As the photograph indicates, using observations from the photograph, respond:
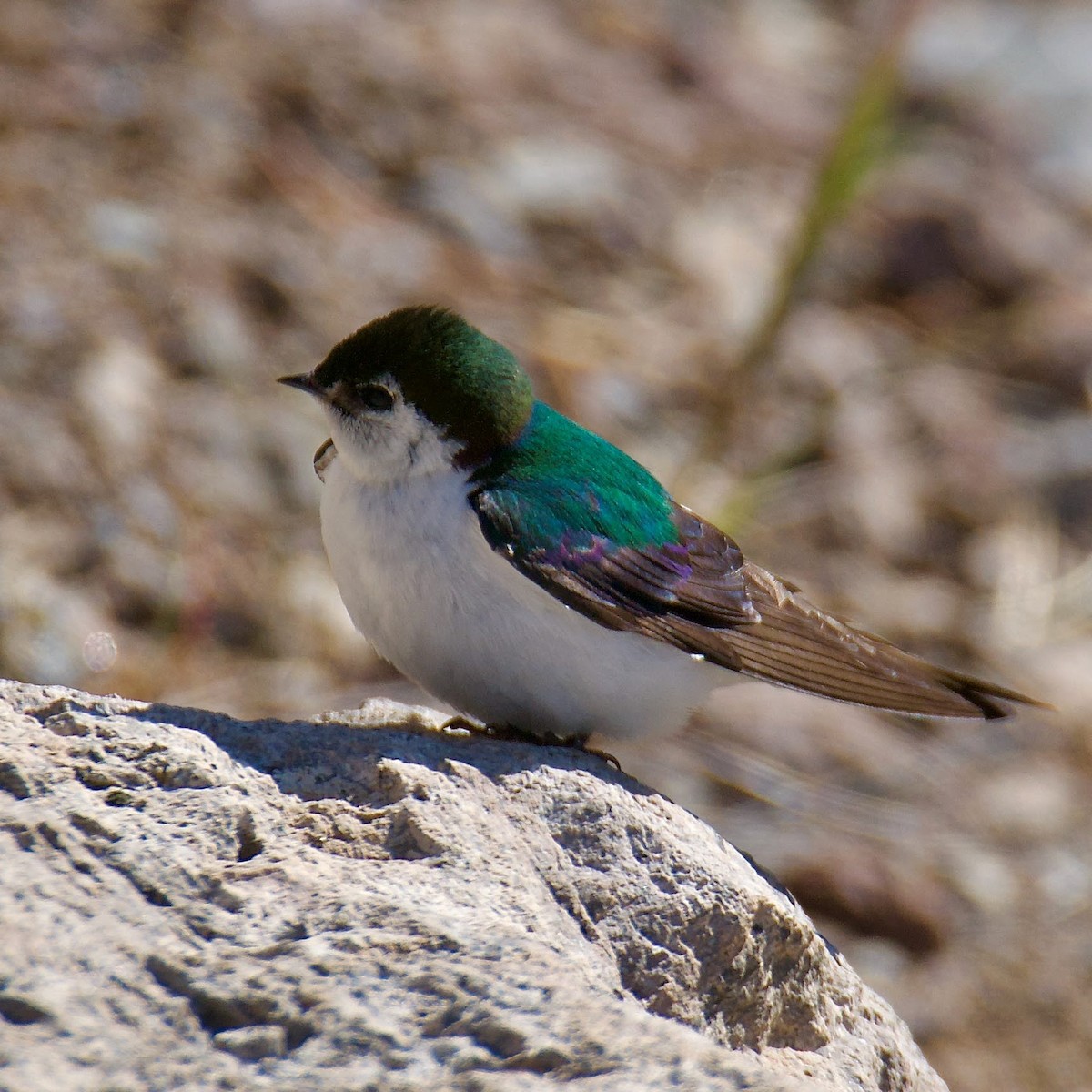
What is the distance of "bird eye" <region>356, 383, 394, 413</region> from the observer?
3.69 metres

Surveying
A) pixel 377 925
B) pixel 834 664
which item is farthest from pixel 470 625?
pixel 377 925

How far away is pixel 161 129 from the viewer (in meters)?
7.46

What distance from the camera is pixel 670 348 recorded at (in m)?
8.04

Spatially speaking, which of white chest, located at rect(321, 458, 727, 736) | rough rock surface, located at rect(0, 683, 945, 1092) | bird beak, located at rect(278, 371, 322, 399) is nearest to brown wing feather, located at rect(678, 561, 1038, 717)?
white chest, located at rect(321, 458, 727, 736)

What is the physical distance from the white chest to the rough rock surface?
191 mm

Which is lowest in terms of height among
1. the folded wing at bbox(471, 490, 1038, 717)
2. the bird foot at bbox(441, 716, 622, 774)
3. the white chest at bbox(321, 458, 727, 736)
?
the bird foot at bbox(441, 716, 622, 774)

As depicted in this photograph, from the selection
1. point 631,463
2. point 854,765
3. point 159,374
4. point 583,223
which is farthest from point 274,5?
point 631,463

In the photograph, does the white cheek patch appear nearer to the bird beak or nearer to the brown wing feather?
the bird beak

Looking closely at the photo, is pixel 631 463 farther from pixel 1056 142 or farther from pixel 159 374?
pixel 1056 142

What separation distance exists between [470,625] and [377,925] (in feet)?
3.58

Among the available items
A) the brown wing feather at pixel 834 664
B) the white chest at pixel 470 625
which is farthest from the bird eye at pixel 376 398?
the brown wing feather at pixel 834 664

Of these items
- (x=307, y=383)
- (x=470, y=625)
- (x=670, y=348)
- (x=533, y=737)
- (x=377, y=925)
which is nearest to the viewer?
(x=377, y=925)

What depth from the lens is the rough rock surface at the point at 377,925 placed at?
222cm

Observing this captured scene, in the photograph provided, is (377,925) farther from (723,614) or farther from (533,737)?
(723,614)
